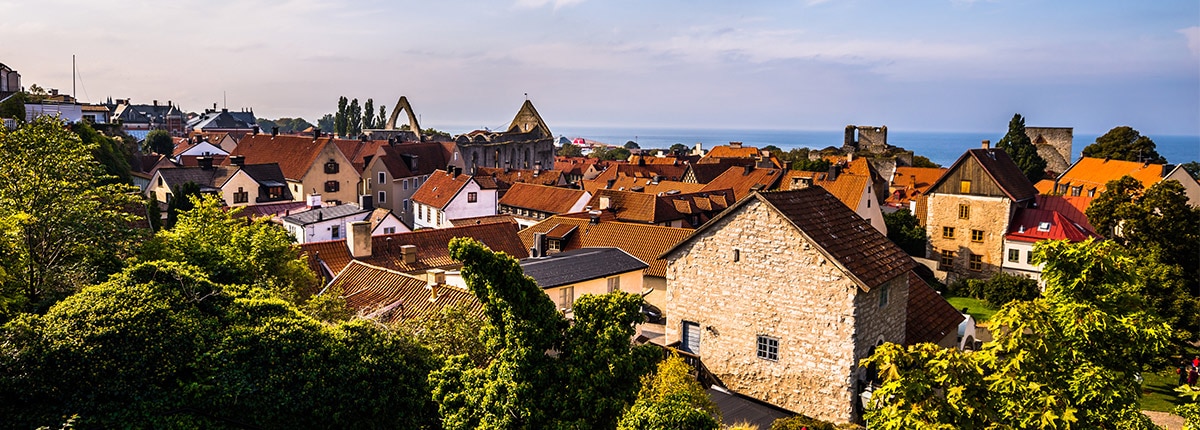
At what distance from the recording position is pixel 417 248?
33.8 m

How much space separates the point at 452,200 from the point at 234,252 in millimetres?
31302

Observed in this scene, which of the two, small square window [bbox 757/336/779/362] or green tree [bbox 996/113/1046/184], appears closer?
small square window [bbox 757/336/779/362]

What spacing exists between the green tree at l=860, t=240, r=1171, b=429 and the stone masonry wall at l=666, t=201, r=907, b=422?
25.5 feet

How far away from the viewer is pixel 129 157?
6594 cm

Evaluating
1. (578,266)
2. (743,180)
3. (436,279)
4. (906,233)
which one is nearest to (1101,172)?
(906,233)

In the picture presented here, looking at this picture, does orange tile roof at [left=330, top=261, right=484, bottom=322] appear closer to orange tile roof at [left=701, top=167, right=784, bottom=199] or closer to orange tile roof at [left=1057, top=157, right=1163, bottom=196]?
orange tile roof at [left=701, top=167, right=784, bottom=199]

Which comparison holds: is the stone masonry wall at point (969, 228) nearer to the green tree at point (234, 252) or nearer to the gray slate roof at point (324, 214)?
the gray slate roof at point (324, 214)

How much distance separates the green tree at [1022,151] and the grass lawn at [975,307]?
121ft

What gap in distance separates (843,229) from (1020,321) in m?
10.3

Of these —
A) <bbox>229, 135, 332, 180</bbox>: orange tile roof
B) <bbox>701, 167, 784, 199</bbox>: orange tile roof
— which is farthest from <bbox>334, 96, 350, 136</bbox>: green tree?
<bbox>701, 167, 784, 199</bbox>: orange tile roof

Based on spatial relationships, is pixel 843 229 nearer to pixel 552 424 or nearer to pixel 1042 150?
pixel 552 424

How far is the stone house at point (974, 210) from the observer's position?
4709 cm

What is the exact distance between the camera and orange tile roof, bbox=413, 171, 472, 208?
55.5 meters

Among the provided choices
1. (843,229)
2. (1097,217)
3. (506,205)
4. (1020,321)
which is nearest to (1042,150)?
(1097,217)
